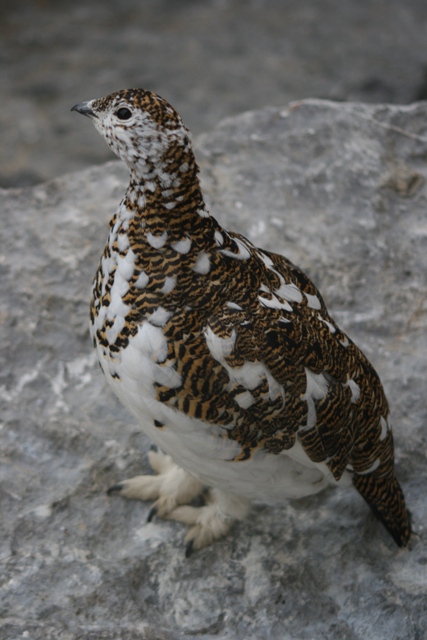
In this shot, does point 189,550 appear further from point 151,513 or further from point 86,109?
point 86,109

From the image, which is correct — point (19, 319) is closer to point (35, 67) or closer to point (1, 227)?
point (1, 227)

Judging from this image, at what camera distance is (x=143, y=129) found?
91.4 inches

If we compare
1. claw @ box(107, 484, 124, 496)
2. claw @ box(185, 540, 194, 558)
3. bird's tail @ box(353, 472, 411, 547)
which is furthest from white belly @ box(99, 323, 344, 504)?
claw @ box(107, 484, 124, 496)

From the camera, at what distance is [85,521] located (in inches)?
121

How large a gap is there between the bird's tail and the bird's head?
1274 millimetres

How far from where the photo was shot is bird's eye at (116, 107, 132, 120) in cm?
235

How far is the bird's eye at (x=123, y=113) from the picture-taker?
7.72 ft

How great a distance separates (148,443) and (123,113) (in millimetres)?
1439

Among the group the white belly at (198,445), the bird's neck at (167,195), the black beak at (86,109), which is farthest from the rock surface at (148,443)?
the black beak at (86,109)

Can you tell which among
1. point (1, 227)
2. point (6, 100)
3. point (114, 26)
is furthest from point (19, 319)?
point (114, 26)

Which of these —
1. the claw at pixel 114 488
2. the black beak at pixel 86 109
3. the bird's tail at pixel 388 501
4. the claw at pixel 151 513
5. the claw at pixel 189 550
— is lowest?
the claw at pixel 189 550

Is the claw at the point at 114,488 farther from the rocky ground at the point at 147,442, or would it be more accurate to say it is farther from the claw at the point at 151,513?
the claw at the point at 151,513

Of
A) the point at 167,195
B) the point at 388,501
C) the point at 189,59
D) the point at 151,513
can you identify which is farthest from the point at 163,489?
the point at 189,59

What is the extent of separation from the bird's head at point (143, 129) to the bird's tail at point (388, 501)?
50.2 inches
